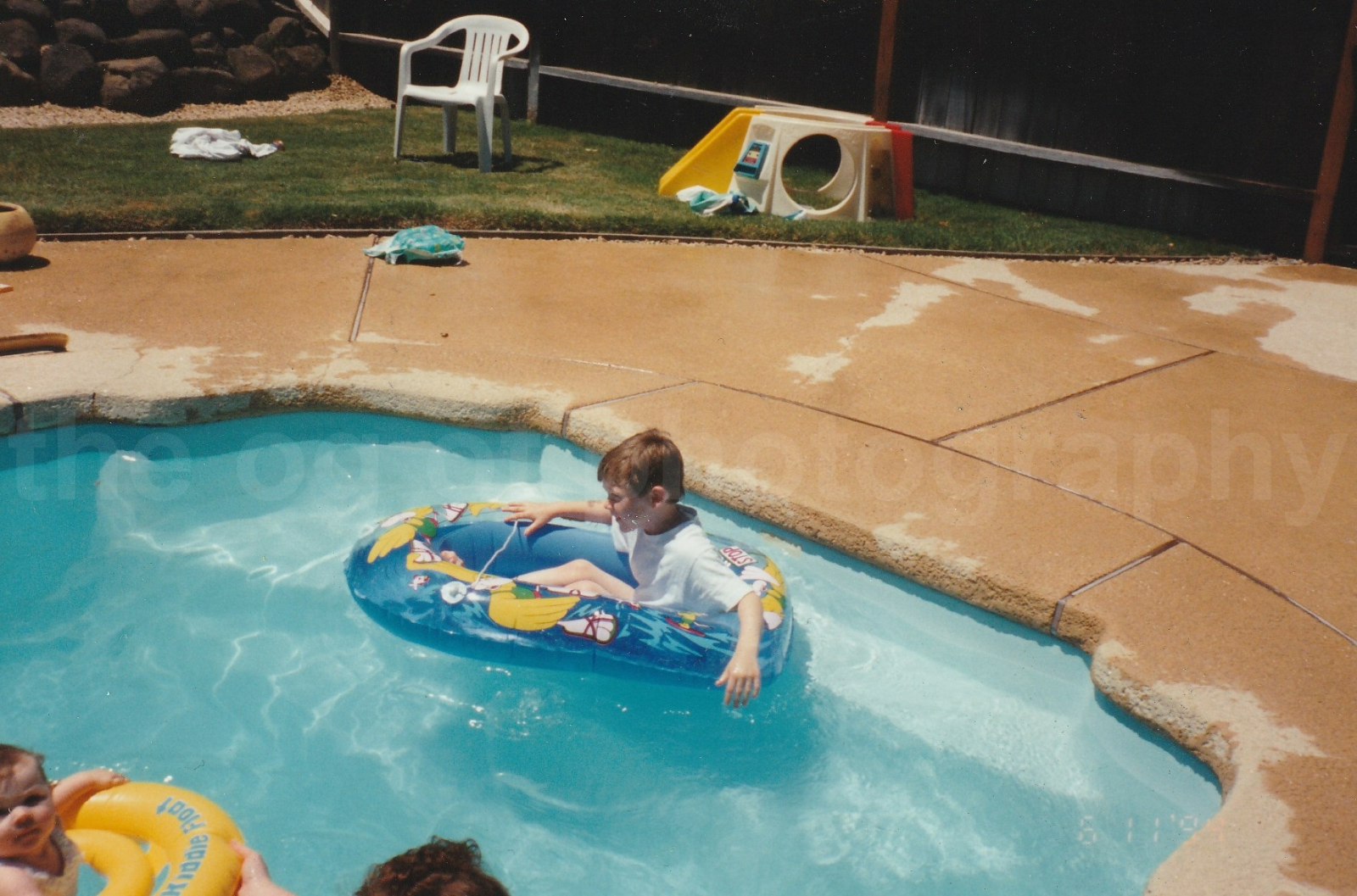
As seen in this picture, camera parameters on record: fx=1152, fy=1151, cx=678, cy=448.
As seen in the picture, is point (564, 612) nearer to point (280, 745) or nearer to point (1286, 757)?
point (280, 745)

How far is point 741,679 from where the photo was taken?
114 inches

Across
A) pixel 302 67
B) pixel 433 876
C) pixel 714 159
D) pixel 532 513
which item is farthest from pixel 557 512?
pixel 302 67

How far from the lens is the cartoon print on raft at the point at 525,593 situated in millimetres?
3148

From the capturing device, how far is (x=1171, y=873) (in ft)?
7.50

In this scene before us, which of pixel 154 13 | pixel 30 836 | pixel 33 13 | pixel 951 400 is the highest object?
pixel 154 13

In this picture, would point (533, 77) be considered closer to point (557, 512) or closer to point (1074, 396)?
point (1074, 396)

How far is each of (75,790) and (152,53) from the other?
34.8ft

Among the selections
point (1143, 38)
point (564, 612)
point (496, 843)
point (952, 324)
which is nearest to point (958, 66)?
point (1143, 38)

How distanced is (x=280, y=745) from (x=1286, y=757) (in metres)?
2.52

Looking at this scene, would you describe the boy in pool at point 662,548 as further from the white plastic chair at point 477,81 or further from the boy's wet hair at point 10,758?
the white plastic chair at point 477,81

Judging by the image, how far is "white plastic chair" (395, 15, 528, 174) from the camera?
28.1 ft

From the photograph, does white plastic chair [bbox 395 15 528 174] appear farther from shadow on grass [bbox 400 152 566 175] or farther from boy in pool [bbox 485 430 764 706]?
boy in pool [bbox 485 430 764 706]

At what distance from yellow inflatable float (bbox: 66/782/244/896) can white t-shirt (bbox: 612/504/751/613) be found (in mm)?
1358

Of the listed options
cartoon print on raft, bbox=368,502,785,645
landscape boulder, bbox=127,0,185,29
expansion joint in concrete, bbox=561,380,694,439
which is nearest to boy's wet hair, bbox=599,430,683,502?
cartoon print on raft, bbox=368,502,785,645
